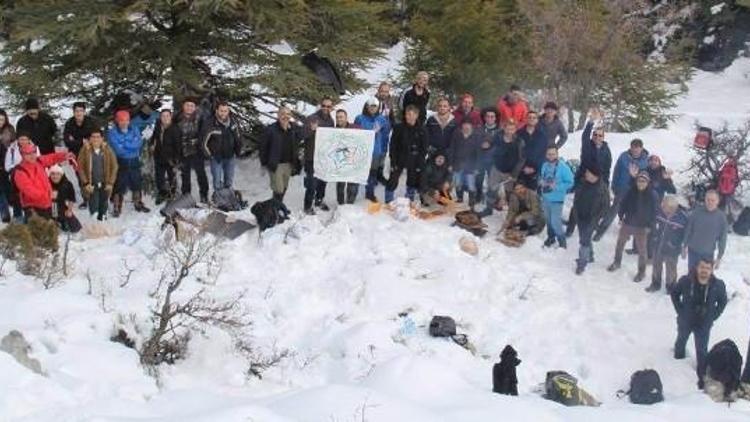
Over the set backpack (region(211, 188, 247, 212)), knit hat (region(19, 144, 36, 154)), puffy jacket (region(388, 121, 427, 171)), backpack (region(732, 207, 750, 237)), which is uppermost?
puffy jacket (region(388, 121, 427, 171))

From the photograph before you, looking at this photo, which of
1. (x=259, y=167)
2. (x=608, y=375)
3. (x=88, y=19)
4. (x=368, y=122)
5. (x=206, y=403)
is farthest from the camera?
(x=259, y=167)

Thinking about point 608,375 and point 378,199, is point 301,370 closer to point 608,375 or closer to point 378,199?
point 608,375

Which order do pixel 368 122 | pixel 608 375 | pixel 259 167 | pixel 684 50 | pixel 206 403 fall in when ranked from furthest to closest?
pixel 684 50
pixel 259 167
pixel 368 122
pixel 608 375
pixel 206 403

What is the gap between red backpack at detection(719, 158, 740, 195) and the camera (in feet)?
42.1

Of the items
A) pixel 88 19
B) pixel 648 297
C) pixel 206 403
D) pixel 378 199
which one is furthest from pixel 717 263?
pixel 88 19

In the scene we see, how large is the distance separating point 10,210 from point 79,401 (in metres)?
6.53

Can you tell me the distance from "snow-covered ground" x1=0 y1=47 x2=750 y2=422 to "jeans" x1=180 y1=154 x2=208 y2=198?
0.97 m

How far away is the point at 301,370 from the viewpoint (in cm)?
939

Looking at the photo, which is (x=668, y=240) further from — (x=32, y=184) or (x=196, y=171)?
(x=32, y=184)

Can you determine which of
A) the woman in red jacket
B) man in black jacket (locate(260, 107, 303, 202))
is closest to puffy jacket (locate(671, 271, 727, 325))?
man in black jacket (locate(260, 107, 303, 202))

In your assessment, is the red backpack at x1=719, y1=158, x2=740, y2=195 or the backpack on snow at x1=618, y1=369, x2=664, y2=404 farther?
the red backpack at x1=719, y1=158, x2=740, y2=195

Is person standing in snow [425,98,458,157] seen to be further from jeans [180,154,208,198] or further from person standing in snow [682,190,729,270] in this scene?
person standing in snow [682,190,729,270]

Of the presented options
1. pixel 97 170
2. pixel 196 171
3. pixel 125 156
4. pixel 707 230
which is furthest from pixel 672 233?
pixel 97 170

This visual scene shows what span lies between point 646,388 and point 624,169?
176 inches
